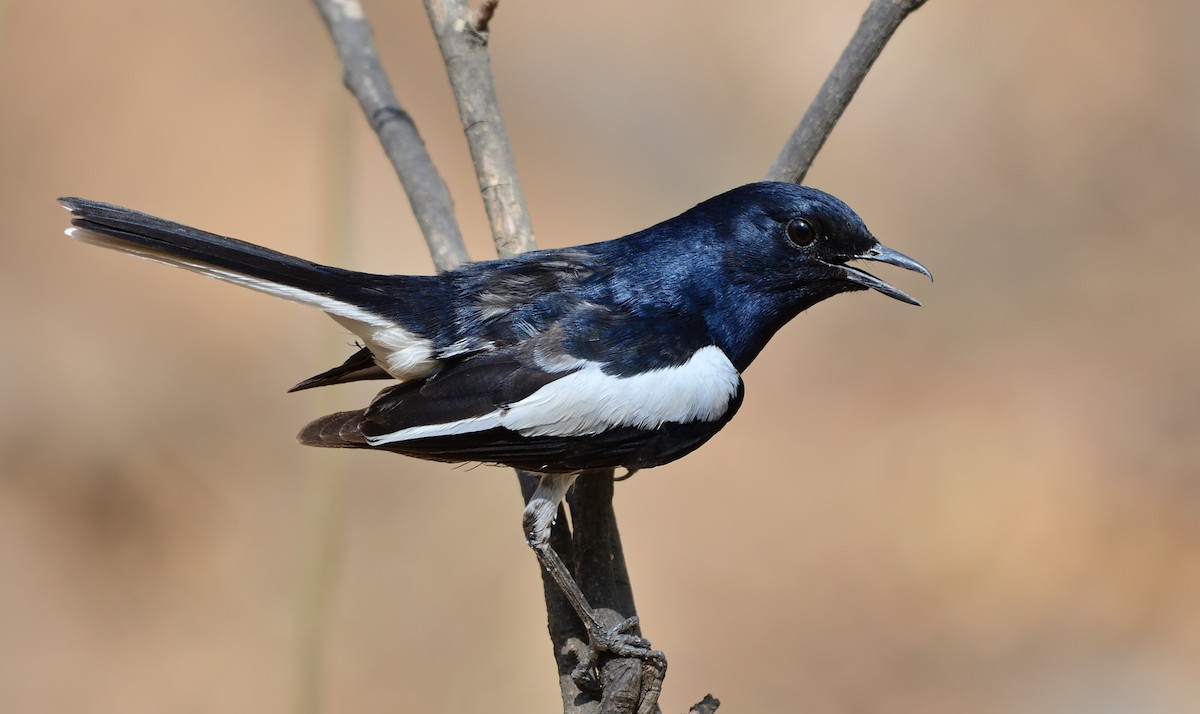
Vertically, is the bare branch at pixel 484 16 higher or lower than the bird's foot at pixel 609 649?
higher

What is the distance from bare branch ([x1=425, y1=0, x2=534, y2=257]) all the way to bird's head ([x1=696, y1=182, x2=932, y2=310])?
0.76 meters

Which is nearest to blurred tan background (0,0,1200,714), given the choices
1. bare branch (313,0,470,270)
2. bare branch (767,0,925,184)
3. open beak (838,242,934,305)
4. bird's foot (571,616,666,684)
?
bare branch (313,0,470,270)

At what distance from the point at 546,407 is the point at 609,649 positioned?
2.14 feet

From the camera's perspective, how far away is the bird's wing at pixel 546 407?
3.04 m

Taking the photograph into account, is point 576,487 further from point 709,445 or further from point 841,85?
point 709,445

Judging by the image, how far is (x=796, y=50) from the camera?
8.63 m

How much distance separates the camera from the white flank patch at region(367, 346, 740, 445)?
119 inches

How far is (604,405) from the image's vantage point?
10.1 feet

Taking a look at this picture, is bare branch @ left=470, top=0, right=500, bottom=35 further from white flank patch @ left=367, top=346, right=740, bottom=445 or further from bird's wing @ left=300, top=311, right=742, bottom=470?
white flank patch @ left=367, top=346, right=740, bottom=445

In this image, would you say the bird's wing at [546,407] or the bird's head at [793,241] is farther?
the bird's head at [793,241]

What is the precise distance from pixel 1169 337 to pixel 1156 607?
6.83 ft

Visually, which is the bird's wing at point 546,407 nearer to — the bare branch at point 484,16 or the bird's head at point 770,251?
the bird's head at point 770,251

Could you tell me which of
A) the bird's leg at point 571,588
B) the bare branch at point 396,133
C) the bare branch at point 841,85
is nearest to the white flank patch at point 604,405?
the bird's leg at point 571,588

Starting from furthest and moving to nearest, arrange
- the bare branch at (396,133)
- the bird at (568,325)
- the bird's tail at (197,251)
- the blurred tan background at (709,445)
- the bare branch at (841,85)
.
Result: the blurred tan background at (709,445)
the bare branch at (396,133)
the bare branch at (841,85)
the bird at (568,325)
the bird's tail at (197,251)
